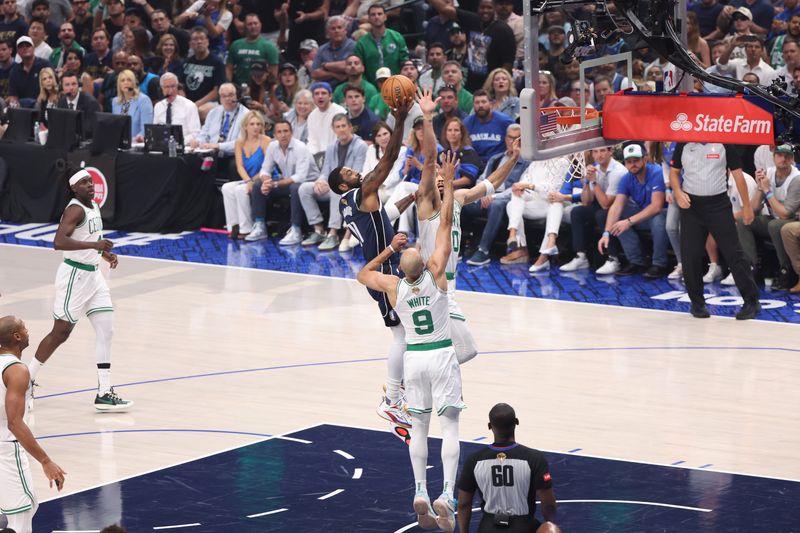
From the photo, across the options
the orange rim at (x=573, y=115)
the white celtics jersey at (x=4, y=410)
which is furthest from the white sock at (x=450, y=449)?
the orange rim at (x=573, y=115)

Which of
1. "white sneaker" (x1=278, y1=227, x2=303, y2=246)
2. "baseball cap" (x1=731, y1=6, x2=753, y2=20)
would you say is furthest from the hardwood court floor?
"baseball cap" (x1=731, y1=6, x2=753, y2=20)

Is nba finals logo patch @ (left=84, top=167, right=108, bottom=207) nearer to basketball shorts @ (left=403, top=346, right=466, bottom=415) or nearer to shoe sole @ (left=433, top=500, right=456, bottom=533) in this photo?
basketball shorts @ (left=403, top=346, right=466, bottom=415)

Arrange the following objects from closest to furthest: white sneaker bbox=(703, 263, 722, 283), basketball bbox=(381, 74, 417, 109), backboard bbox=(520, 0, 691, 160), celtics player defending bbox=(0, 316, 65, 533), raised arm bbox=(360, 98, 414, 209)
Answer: celtics player defending bbox=(0, 316, 65, 533), raised arm bbox=(360, 98, 414, 209), basketball bbox=(381, 74, 417, 109), backboard bbox=(520, 0, 691, 160), white sneaker bbox=(703, 263, 722, 283)

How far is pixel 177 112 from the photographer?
63.8ft

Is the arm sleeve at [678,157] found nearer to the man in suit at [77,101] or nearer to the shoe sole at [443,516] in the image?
the shoe sole at [443,516]

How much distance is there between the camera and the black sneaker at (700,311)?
46.1 ft

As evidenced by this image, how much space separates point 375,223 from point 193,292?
21.0 ft

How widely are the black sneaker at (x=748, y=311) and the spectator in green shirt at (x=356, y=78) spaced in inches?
269

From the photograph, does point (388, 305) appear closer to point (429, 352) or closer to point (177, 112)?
point (429, 352)

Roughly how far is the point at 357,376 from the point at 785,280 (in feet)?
18.0

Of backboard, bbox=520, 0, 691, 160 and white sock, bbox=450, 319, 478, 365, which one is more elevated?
backboard, bbox=520, 0, 691, 160

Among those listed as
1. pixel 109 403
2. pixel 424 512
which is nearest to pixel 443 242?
pixel 424 512

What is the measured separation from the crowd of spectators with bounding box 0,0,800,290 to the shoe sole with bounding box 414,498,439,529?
571 cm

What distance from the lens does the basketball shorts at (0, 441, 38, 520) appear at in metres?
7.38
